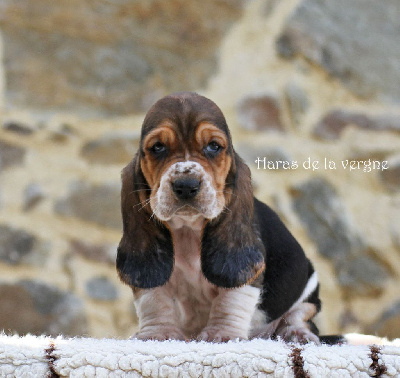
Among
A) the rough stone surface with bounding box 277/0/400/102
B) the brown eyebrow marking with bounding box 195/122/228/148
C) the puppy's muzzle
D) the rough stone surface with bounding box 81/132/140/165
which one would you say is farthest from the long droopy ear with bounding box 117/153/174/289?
the rough stone surface with bounding box 277/0/400/102

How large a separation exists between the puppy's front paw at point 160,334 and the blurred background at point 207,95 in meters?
2.75

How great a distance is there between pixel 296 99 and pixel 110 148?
166cm

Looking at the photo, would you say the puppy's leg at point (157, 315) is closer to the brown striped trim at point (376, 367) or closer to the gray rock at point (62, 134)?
the brown striped trim at point (376, 367)

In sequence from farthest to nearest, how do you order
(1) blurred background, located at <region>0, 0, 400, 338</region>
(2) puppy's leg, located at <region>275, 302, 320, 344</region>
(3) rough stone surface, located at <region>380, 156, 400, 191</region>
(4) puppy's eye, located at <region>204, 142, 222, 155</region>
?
(3) rough stone surface, located at <region>380, 156, 400, 191</region>, (1) blurred background, located at <region>0, 0, 400, 338</region>, (2) puppy's leg, located at <region>275, 302, 320, 344</region>, (4) puppy's eye, located at <region>204, 142, 222, 155</region>

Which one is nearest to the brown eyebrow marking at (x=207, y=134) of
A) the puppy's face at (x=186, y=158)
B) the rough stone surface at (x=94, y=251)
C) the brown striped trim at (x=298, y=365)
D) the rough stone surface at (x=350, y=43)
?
the puppy's face at (x=186, y=158)

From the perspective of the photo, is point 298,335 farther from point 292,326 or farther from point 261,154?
point 261,154

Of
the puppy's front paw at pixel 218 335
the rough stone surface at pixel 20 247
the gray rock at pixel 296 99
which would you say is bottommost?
the puppy's front paw at pixel 218 335

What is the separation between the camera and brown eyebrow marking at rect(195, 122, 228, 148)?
2467 millimetres

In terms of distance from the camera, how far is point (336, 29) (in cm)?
568

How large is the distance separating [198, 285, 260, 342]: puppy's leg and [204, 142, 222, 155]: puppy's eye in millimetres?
550

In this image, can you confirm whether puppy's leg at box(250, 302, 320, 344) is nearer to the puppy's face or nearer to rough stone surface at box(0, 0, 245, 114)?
the puppy's face

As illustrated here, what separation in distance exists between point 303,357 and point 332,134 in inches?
148

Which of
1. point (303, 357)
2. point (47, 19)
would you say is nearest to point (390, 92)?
point (47, 19)

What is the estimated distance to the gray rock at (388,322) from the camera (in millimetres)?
5449
